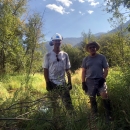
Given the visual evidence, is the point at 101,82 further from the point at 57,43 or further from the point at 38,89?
the point at 38,89

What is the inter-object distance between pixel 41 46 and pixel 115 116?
19.0m

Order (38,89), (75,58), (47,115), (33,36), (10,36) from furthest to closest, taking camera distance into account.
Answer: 1. (75,58)
2. (10,36)
3. (38,89)
4. (33,36)
5. (47,115)

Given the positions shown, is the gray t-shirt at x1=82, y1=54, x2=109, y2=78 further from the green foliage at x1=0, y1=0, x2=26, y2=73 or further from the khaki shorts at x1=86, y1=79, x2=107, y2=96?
the green foliage at x1=0, y1=0, x2=26, y2=73

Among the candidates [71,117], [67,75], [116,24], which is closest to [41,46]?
[116,24]

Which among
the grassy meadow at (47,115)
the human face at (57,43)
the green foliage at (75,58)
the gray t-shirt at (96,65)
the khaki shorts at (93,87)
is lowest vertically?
the grassy meadow at (47,115)

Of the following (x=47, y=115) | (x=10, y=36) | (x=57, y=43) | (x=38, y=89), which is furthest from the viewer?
(x=10, y=36)

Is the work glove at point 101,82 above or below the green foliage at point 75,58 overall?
below

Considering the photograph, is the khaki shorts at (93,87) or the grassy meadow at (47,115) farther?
the khaki shorts at (93,87)

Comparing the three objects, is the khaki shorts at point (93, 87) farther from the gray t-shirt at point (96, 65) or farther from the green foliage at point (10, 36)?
the green foliage at point (10, 36)

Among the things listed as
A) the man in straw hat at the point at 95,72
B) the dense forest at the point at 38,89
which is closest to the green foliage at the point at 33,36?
the dense forest at the point at 38,89

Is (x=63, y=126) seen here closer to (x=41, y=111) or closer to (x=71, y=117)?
(x=71, y=117)

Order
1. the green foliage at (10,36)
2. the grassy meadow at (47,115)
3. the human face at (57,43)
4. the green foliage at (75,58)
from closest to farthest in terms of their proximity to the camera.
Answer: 1. the grassy meadow at (47,115)
2. the human face at (57,43)
3. the green foliage at (10,36)
4. the green foliage at (75,58)

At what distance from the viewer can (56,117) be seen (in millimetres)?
3100

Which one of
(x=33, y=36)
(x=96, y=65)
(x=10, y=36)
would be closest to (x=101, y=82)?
(x=96, y=65)
